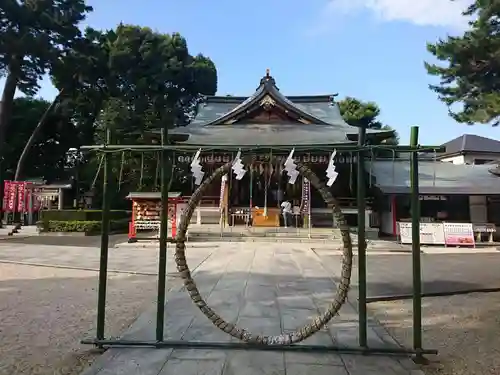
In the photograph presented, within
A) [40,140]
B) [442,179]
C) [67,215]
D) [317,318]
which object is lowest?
[317,318]

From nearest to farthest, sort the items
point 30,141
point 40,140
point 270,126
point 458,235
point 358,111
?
point 458,235 → point 270,126 → point 30,141 → point 40,140 → point 358,111

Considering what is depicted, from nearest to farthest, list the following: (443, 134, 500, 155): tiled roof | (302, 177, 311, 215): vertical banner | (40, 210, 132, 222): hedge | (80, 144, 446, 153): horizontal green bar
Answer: (80, 144, 446, 153): horizontal green bar, (302, 177, 311, 215): vertical banner, (40, 210, 132, 222): hedge, (443, 134, 500, 155): tiled roof

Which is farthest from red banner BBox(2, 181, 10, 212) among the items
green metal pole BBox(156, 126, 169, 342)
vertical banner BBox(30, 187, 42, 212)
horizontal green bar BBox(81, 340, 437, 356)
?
green metal pole BBox(156, 126, 169, 342)

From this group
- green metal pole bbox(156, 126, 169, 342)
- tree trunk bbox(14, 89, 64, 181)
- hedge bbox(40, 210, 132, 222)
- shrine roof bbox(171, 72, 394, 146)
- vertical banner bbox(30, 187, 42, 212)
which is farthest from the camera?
tree trunk bbox(14, 89, 64, 181)

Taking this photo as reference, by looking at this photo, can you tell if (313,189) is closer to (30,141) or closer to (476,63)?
(476,63)

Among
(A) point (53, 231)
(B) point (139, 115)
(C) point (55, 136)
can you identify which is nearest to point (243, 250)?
(A) point (53, 231)

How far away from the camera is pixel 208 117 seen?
1082 inches

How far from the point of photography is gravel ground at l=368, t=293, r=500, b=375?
4203mm

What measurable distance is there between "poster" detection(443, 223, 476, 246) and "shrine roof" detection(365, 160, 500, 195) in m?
2.38

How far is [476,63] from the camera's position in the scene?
38.8 feet

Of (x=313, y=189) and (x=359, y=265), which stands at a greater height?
(x=313, y=189)

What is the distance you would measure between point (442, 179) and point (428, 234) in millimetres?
6015

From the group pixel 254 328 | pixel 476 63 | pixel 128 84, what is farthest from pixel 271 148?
pixel 128 84

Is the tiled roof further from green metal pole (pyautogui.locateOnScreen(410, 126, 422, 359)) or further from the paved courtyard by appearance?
green metal pole (pyautogui.locateOnScreen(410, 126, 422, 359))
